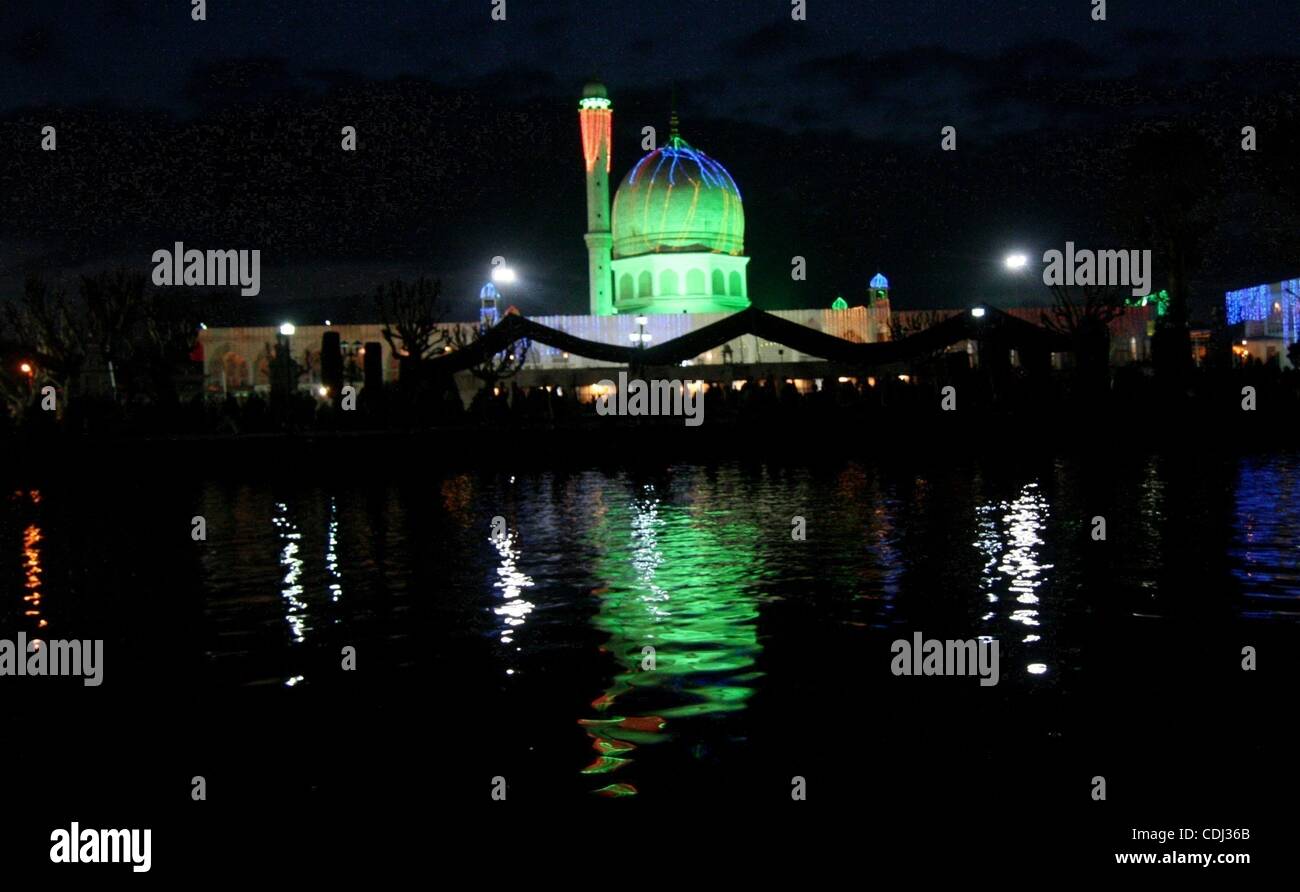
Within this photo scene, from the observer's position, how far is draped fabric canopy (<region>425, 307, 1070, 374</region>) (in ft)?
115

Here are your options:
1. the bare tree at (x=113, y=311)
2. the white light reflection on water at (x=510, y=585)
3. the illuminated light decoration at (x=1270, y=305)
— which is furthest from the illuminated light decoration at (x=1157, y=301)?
the white light reflection on water at (x=510, y=585)

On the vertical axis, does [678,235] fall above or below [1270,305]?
above

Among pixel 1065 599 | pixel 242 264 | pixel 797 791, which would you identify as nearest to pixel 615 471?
pixel 242 264

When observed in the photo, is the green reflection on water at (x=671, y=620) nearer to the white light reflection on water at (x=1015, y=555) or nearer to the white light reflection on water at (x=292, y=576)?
the white light reflection on water at (x=1015, y=555)

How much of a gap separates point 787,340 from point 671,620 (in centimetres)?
2892

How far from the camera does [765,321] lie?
38.0 m

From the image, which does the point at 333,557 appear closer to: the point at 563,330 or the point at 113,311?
the point at 113,311

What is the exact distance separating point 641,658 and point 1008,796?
9.58ft

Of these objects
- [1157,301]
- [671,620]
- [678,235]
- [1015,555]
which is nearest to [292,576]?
[671,620]

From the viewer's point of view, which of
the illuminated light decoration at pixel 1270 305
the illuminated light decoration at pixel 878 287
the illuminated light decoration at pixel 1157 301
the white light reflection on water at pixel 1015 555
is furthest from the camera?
the illuminated light decoration at pixel 878 287

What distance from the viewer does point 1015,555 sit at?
1194 centimetres

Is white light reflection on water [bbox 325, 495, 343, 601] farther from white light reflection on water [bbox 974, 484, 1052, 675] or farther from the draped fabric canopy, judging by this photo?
the draped fabric canopy

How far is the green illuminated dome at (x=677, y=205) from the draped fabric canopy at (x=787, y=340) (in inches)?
1244

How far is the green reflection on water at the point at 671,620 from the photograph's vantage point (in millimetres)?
6980
